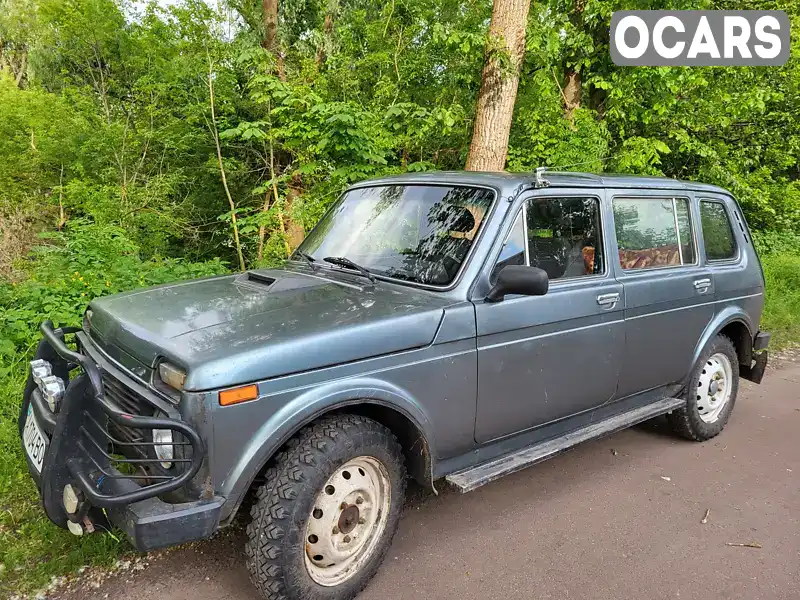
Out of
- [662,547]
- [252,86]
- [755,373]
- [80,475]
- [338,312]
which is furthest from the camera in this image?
[252,86]

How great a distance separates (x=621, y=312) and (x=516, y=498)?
1.39 metres

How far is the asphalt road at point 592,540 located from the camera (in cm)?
280

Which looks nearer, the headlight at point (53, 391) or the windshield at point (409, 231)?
the headlight at point (53, 391)

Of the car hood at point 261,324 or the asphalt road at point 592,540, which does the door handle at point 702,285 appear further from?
the car hood at point 261,324

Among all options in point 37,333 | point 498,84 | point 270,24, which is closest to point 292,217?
point 498,84

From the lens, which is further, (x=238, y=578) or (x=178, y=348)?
(x=238, y=578)

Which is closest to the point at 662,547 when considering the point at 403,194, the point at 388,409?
the point at 388,409

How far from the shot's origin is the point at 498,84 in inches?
285

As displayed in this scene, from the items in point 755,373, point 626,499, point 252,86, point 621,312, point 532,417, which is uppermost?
point 252,86

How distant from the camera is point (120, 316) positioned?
2.81 m

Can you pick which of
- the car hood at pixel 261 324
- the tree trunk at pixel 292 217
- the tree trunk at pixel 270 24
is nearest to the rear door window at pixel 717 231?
the car hood at pixel 261 324

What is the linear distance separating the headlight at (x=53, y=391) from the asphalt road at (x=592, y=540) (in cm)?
94

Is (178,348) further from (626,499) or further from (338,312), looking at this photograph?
(626,499)

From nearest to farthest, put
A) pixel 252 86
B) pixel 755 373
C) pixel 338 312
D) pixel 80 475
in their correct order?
pixel 80 475 → pixel 338 312 → pixel 755 373 → pixel 252 86
